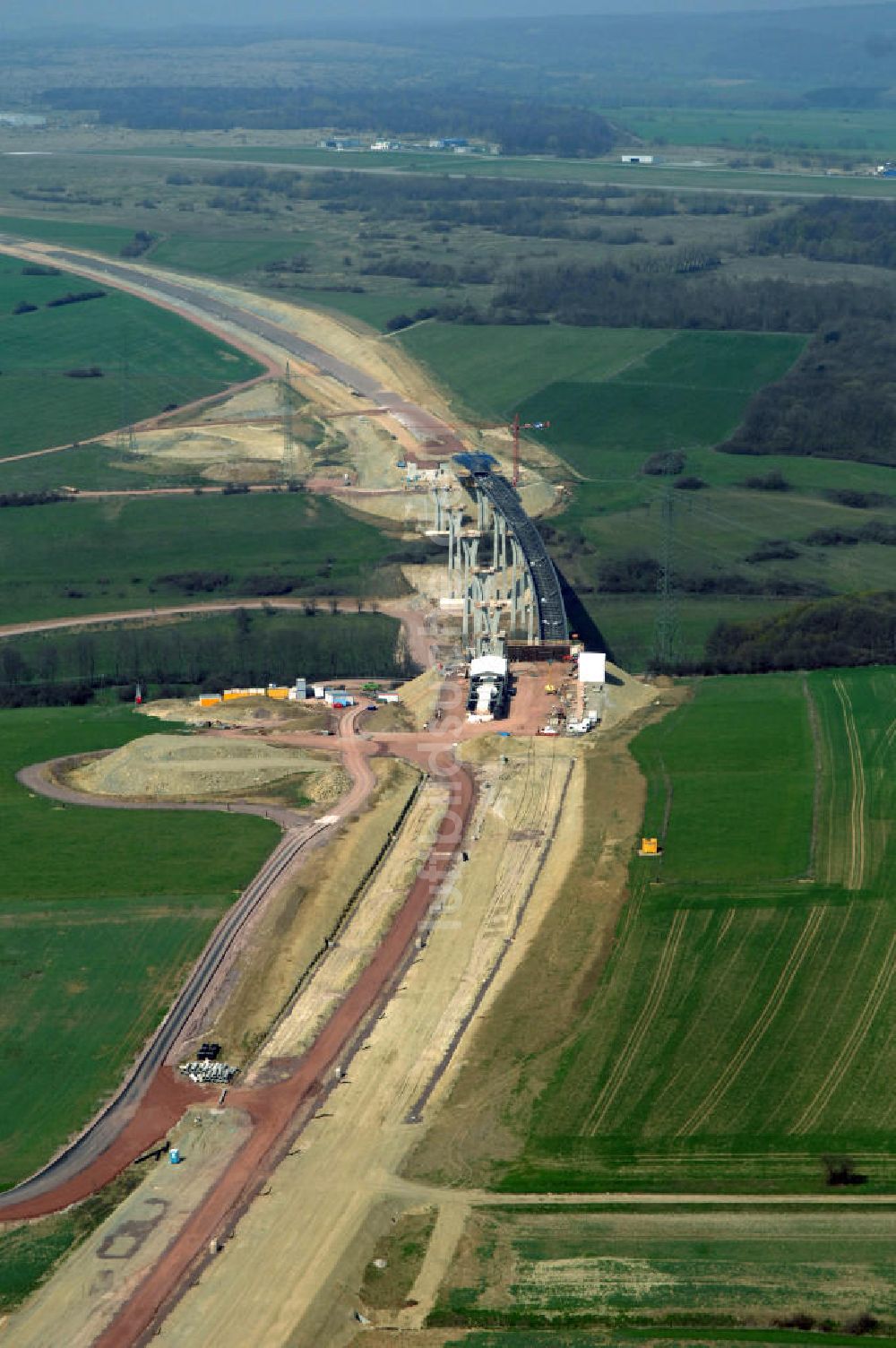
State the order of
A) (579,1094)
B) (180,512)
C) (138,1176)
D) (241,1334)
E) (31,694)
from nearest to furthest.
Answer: (241,1334)
(138,1176)
(579,1094)
(31,694)
(180,512)

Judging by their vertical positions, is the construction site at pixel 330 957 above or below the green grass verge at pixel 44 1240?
above

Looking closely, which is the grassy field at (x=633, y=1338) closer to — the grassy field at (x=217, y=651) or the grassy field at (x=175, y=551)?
the grassy field at (x=217, y=651)

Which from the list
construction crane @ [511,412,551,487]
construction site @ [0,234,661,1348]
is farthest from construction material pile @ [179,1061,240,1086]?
construction crane @ [511,412,551,487]

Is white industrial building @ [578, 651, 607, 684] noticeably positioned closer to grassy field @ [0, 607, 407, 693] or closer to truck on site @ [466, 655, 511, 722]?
truck on site @ [466, 655, 511, 722]

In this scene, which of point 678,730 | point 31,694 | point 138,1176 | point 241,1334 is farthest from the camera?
point 31,694

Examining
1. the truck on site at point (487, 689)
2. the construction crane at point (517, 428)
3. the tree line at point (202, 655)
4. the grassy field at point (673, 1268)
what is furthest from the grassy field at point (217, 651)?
the grassy field at point (673, 1268)

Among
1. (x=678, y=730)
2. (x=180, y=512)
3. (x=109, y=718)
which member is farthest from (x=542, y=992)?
(x=180, y=512)

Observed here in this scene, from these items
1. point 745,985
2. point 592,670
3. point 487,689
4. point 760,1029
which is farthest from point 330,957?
point 592,670

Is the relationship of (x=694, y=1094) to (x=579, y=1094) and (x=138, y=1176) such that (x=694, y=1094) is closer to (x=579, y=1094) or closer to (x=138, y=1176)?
(x=579, y=1094)
